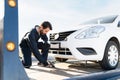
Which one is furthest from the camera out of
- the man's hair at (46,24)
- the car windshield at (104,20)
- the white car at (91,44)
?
the car windshield at (104,20)

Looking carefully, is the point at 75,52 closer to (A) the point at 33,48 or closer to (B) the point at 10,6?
(A) the point at 33,48

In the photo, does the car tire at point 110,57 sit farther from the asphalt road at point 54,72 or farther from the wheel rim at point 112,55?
the asphalt road at point 54,72

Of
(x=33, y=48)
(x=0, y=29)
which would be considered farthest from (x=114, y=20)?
(x=0, y=29)

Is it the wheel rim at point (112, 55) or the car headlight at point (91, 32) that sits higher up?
the car headlight at point (91, 32)

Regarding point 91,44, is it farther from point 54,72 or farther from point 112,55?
point 54,72

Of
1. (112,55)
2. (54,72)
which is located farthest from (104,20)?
(54,72)

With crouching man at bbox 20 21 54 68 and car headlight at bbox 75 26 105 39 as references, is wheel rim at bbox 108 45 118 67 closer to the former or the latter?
car headlight at bbox 75 26 105 39

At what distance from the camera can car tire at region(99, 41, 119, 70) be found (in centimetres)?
430

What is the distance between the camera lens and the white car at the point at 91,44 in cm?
396

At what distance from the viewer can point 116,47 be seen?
15.2ft

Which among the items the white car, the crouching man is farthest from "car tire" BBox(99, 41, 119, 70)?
the crouching man

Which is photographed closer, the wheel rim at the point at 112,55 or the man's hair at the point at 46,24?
the man's hair at the point at 46,24

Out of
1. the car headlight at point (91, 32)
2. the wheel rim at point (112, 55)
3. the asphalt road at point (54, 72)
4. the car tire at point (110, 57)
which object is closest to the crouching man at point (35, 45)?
the asphalt road at point (54, 72)

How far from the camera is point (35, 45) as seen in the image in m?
2.65
